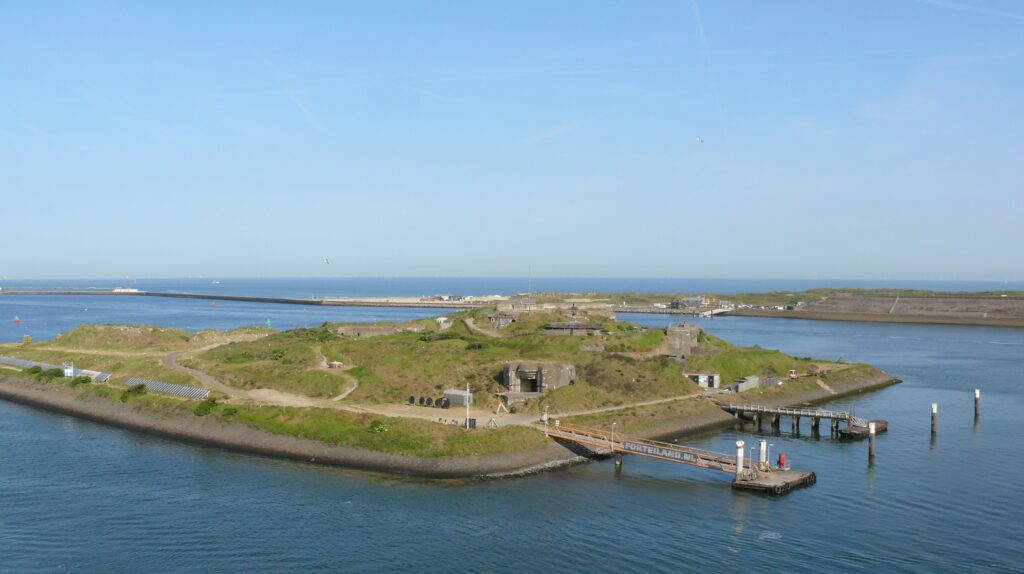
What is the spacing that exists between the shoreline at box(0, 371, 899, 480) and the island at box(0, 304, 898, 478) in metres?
0.15

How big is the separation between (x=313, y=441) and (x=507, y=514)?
77.2 ft

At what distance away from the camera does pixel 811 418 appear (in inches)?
3319

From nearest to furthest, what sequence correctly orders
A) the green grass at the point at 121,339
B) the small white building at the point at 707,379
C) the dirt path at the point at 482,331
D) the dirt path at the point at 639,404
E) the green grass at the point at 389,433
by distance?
the green grass at the point at 389,433 < the dirt path at the point at 639,404 < the small white building at the point at 707,379 < the dirt path at the point at 482,331 < the green grass at the point at 121,339

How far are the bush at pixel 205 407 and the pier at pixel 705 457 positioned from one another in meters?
35.3

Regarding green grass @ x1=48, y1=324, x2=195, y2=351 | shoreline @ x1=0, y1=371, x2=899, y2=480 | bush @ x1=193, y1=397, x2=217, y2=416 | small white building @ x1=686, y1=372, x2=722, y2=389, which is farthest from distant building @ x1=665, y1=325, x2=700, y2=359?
green grass @ x1=48, y1=324, x2=195, y2=351

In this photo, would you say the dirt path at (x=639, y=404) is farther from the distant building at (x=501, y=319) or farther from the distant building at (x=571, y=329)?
the distant building at (x=501, y=319)

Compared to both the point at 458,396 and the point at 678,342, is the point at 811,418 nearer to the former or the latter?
the point at 678,342

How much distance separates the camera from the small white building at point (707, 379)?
3627 inches

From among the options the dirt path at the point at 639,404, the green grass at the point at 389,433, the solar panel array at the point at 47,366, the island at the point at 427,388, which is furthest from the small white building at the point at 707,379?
the solar panel array at the point at 47,366

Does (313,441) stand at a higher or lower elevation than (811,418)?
higher

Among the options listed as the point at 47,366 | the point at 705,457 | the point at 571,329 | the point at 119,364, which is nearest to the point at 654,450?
the point at 705,457

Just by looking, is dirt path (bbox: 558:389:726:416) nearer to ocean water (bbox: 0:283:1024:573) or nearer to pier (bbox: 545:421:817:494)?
pier (bbox: 545:421:817:494)

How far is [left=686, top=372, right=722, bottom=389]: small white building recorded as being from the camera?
302 ft

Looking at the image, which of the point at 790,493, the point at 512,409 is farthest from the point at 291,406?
the point at 790,493
